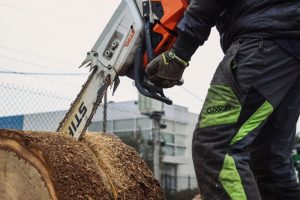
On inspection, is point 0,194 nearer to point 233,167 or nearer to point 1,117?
point 233,167

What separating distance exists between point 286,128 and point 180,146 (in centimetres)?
3889

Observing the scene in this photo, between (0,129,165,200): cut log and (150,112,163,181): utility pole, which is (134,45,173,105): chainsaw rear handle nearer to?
(0,129,165,200): cut log

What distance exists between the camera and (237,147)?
2.17m

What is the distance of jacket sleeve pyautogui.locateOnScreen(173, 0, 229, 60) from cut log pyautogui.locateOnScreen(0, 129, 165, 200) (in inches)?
36.7

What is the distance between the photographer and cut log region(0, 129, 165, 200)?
8.95 ft

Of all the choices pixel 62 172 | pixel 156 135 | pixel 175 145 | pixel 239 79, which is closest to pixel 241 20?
pixel 239 79

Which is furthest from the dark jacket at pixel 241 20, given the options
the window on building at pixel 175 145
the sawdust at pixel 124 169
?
the window on building at pixel 175 145

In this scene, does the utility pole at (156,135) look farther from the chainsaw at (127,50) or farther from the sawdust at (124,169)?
the chainsaw at (127,50)

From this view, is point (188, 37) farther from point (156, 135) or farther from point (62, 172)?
point (156, 135)

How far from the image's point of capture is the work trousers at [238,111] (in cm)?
213

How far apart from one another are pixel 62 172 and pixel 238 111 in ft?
3.53

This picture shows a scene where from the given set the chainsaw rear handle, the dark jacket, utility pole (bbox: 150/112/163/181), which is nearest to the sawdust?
the chainsaw rear handle

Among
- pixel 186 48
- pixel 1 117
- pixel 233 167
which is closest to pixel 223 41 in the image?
pixel 186 48

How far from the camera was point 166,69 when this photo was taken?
8.11 ft
